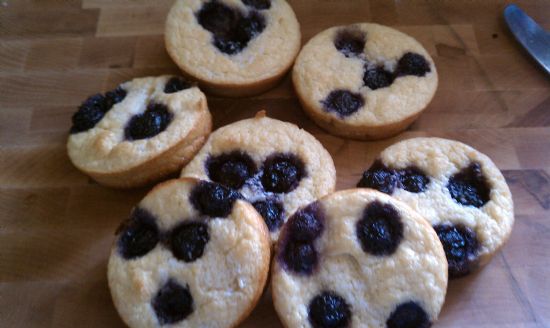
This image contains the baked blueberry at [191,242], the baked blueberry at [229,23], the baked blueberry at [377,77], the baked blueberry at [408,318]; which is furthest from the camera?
the baked blueberry at [229,23]

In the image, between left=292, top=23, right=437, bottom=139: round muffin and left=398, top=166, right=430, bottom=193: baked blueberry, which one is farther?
left=292, top=23, right=437, bottom=139: round muffin

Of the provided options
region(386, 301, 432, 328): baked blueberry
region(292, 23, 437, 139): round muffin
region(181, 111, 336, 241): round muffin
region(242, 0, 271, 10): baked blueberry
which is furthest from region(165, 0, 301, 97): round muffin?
region(386, 301, 432, 328): baked blueberry

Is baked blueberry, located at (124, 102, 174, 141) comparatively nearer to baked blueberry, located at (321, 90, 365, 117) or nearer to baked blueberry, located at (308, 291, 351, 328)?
baked blueberry, located at (321, 90, 365, 117)

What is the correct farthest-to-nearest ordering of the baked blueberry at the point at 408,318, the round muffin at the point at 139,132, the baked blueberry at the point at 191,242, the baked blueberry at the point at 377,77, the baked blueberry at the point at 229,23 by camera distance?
the baked blueberry at the point at 229,23 → the baked blueberry at the point at 377,77 → the round muffin at the point at 139,132 → the baked blueberry at the point at 191,242 → the baked blueberry at the point at 408,318

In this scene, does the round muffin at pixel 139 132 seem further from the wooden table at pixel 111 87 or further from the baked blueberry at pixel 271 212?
the baked blueberry at pixel 271 212

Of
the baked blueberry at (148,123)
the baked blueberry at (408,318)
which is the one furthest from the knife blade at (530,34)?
the baked blueberry at (148,123)

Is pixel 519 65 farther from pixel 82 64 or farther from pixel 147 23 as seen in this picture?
pixel 82 64

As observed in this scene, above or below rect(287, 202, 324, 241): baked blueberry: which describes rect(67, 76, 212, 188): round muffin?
below

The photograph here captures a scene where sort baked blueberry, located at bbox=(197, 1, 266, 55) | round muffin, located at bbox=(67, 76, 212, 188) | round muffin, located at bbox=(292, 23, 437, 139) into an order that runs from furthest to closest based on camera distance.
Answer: baked blueberry, located at bbox=(197, 1, 266, 55), round muffin, located at bbox=(292, 23, 437, 139), round muffin, located at bbox=(67, 76, 212, 188)

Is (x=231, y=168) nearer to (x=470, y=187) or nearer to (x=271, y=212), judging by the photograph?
(x=271, y=212)
